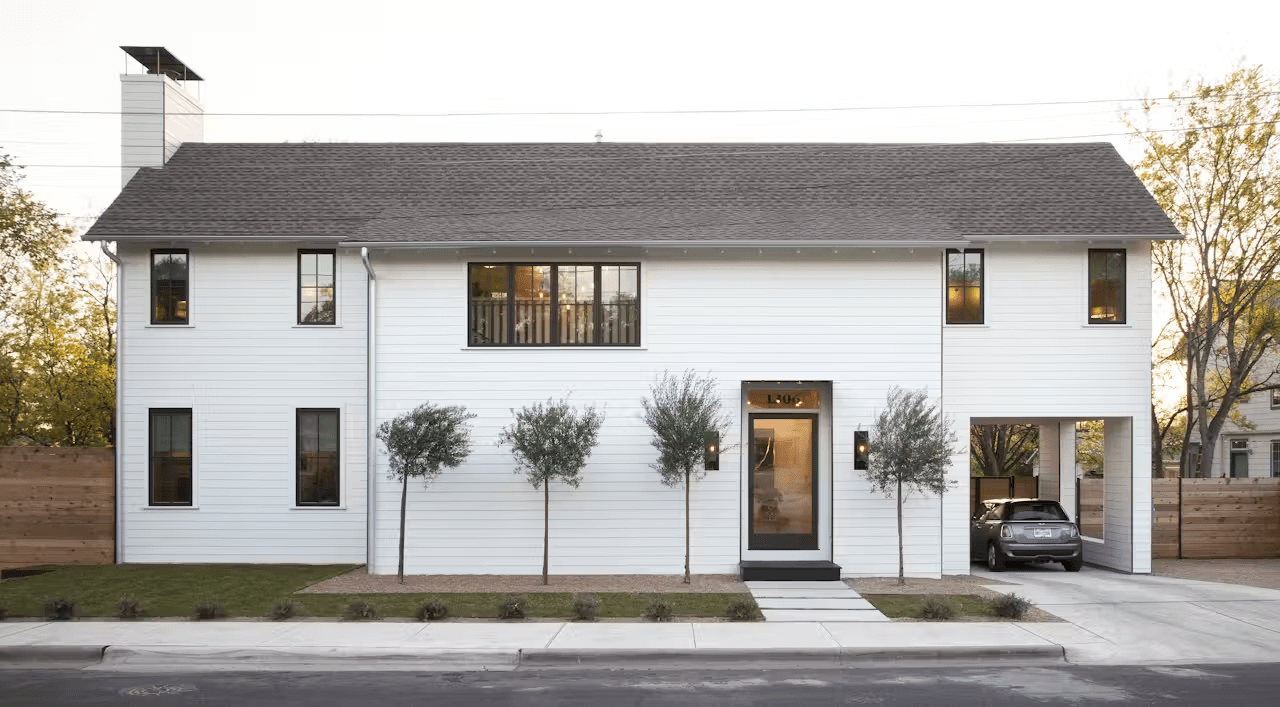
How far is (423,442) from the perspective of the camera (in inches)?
646

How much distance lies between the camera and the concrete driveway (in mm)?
11883

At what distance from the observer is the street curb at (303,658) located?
11.4 m

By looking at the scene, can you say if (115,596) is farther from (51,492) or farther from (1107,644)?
(1107,644)

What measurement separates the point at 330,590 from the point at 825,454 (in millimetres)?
8318

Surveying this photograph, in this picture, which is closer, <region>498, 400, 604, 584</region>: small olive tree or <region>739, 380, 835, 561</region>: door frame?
<region>498, 400, 604, 584</region>: small olive tree

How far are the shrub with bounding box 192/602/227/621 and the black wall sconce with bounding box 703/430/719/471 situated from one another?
7474 millimetres

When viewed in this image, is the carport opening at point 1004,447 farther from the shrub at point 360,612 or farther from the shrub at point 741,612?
the shrub at point 360,612

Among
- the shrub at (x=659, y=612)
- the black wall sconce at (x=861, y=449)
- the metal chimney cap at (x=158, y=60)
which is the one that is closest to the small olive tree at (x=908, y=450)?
the black wall sconce at (x=861, y=449)

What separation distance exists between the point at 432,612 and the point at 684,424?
192 inches

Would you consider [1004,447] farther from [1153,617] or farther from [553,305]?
[553,305]

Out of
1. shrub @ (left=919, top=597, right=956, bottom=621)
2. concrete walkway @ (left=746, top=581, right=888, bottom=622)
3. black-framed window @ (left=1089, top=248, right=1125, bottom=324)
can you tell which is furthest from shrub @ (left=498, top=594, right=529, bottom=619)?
black-framed window @ (left=1089, top=248, right=1125, bottom=324)

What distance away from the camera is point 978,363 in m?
18.8

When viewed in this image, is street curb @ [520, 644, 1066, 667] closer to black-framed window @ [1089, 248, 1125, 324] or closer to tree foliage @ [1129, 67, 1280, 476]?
black-framed window @ [1089, 248, 1125, 324]

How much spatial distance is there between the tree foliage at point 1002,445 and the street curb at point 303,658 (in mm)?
24645
